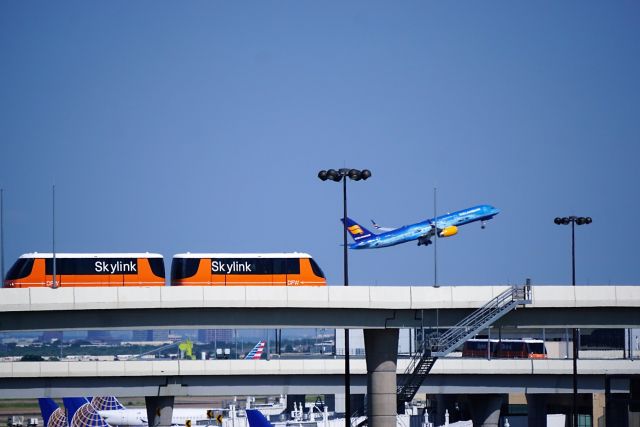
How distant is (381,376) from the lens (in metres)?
53.4

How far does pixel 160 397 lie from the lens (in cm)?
7256

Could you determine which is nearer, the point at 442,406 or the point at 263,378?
the point at 263,378

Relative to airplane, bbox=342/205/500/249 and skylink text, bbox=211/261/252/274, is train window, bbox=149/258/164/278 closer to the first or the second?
skylink text, bbox=211/261/252/274

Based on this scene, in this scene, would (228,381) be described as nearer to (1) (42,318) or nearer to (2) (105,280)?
(2) (105,280)

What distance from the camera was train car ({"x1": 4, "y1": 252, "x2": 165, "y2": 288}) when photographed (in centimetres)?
6462

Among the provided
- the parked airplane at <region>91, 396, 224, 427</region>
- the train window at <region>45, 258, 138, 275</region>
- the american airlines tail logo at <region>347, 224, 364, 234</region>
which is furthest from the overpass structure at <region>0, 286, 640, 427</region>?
the parked airplane at <region>91, 396, 224, 427</region>

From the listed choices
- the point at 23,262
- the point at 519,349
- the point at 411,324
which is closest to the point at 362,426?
the point at 411,324

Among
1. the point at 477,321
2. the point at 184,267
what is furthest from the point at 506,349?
the point at 477,321

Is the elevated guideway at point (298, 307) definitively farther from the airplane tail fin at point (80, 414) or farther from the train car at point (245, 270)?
the airplane tail fin at point (80, 414)

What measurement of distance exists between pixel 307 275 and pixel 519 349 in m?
46.6

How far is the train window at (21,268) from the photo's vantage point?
208 feet

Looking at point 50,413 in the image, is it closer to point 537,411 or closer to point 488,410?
point 488,410

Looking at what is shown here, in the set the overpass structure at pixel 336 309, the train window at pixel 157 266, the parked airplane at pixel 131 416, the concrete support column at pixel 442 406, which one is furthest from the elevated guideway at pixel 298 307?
the parked airplane at pixel 131 416

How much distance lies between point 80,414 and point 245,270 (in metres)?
24.5
